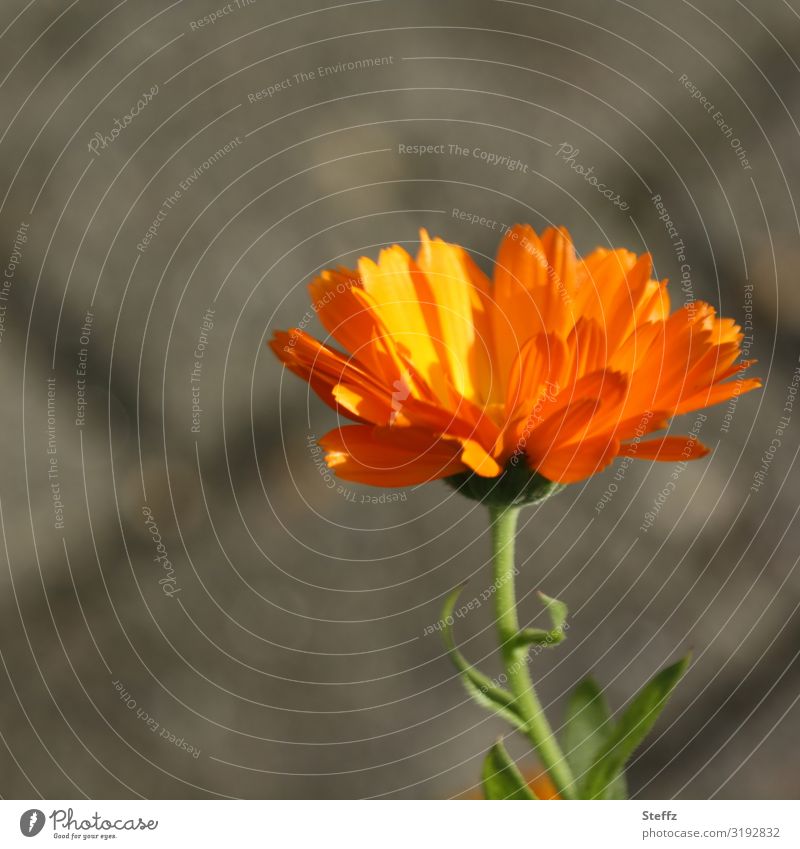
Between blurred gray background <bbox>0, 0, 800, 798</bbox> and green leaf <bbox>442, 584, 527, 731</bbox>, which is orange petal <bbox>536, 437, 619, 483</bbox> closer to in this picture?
green leaf <bbox>442, 584, 527, 731</bbox>

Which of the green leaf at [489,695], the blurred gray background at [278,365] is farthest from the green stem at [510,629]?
the blurred gray background at [278,365]

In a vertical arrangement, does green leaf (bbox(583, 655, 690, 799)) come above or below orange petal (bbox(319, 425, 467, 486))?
below

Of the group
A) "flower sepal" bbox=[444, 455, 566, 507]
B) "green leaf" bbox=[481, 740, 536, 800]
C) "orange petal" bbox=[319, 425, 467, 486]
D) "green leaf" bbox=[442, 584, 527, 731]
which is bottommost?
"green leaf" bbox=[481, 740, 536, 800]

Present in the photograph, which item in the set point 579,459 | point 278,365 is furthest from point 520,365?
point 278,365

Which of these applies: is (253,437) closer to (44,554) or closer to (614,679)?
(44,554)

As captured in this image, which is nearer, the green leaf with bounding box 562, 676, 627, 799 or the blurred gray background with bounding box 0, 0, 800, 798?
the green leaf with bounding box 562, 676, 627, 799

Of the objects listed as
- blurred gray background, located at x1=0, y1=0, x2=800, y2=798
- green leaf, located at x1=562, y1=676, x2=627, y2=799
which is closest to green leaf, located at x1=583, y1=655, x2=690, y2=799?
green leaf, located at x1=562, y1=676, x2=627, y2=799
